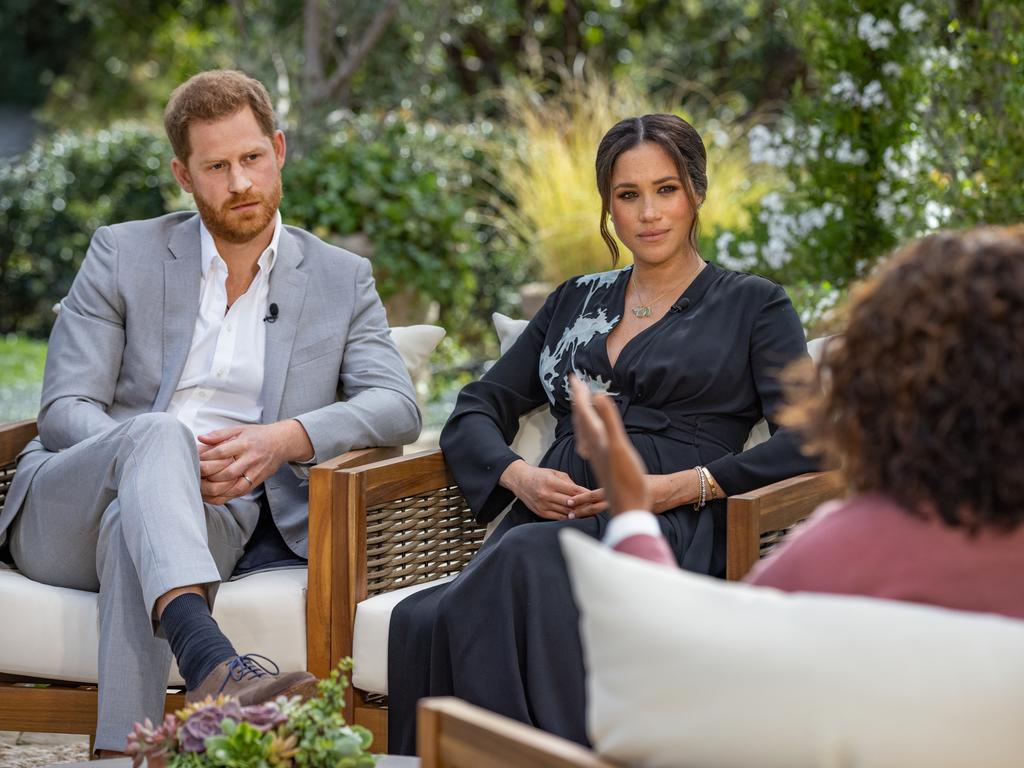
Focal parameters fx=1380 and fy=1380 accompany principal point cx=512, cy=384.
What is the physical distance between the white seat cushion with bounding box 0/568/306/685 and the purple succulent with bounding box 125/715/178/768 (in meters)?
0.89

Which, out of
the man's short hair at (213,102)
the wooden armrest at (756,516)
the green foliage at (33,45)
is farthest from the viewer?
the green foliage at (33,45)

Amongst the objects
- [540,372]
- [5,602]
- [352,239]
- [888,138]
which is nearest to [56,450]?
[5,602]

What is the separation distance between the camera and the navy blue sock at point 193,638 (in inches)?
95.7

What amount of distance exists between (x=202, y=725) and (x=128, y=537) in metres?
0.98

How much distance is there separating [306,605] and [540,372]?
0.76 m

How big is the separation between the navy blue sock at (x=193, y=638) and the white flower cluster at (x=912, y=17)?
10.4 feet

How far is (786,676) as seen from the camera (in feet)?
4.03

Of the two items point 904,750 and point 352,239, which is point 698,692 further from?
point 352,239

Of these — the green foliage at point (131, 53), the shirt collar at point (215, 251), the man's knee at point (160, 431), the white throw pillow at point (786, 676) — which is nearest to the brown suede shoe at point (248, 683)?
the man's knee at point (160, 431)

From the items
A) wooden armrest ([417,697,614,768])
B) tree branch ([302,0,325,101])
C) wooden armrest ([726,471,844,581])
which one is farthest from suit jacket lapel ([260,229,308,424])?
tree branch ([302,0,325,101])

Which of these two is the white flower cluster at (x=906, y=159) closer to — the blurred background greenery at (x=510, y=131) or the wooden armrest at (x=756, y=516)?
the blurred background greenery at (x=510, y=131)

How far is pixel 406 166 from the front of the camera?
712 cm

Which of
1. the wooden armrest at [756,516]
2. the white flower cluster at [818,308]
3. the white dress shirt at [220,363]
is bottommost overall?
the wooden armrest at [756,516]

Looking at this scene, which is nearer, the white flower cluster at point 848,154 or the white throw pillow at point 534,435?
the white throw pillow at point 534,435
